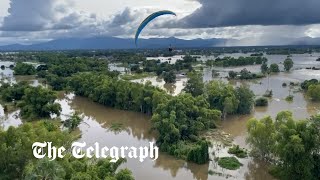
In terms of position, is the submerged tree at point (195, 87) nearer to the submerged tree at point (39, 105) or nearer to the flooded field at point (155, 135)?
the flooded field at point (155, 135)

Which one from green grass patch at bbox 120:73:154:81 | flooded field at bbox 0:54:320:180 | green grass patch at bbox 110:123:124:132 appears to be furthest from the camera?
green grass patch at bbox 120:73:154:81

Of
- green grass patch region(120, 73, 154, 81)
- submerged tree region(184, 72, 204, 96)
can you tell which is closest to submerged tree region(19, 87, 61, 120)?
submerged tree region(184, 72, 204, 96)

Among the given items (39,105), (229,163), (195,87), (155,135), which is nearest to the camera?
(229,163)

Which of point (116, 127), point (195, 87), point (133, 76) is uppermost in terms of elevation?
point (195, 87)

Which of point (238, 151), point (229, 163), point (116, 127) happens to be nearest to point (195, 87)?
point (116, 127)

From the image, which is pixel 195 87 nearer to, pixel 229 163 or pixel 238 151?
pixel 238 151

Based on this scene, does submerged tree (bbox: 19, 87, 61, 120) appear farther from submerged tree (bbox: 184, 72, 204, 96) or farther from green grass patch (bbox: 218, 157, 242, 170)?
green grass patch (bbox: 218, 157, 242, 170)

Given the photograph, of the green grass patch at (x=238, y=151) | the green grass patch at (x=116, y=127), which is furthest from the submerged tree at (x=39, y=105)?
the green grass patch at (x=238, y=151)
